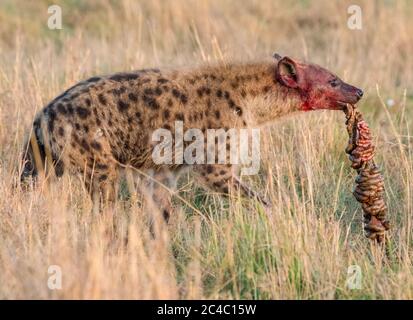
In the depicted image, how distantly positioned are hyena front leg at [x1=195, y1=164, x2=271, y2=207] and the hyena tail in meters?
1.03

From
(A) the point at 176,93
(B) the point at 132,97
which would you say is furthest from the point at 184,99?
(B) the point at 132,97

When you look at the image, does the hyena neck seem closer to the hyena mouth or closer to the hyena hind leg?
the hyena mouth

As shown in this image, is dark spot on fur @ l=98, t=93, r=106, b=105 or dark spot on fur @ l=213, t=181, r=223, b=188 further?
dark spot on fur @ l=213, t=181, r=223, b=188

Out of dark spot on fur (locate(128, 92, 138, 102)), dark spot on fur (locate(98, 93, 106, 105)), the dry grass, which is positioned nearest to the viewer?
the dry grass

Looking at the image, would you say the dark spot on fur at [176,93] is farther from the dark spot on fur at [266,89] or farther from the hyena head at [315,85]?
the hyena head at [315,85]

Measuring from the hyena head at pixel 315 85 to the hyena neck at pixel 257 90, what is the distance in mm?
68

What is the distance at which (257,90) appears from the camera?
716cm

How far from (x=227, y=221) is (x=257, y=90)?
1297mm

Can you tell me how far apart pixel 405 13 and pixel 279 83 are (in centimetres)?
633

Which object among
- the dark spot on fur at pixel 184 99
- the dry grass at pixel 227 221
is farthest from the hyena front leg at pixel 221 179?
the dark spot on fur at pixel 184 99

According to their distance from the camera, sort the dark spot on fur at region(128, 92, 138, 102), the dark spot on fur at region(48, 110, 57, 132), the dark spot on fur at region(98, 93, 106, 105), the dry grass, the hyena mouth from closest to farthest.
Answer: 1. the dry grass
2. the dark spot on fur at region(48, 110, 57, 132)
3. the dark spot on fur at region(98, 93, 106, 105)
4. the dark spot on fur at region(128, 92, 138, 102)
5. the hyena mouth

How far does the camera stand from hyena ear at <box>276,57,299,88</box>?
712 centimetres

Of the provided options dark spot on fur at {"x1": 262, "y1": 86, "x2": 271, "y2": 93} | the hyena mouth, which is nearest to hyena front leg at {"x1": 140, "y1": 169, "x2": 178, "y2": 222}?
dark spot on fur at {"x1": 262, "y1": 86, "x2": 271, "y2": 93}
